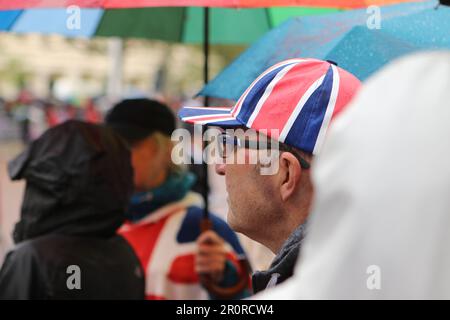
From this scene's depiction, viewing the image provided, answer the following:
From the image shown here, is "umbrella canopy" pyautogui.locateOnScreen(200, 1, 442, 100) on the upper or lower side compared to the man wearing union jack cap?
upper

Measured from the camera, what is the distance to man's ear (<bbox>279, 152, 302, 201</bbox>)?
2.11m

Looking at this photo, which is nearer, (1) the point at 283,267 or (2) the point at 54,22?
(1) the point at 283,267

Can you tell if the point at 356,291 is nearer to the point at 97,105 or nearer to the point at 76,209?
the point at 76,209

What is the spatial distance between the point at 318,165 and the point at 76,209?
2.15m

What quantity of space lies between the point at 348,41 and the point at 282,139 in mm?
1149

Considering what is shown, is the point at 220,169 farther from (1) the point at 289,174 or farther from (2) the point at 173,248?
(2) the point at 173,248

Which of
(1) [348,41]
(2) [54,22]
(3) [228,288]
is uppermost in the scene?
(2) [54,22]

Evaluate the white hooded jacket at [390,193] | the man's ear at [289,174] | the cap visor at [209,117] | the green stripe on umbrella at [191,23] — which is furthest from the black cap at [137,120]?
the white hooded jacket at [390,193]

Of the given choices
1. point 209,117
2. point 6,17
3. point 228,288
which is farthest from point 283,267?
point 6,17

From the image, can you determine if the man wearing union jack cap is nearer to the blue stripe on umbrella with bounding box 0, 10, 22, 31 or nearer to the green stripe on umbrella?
the blue stripe on umbrella with bounding box 0, 10, 22, 31

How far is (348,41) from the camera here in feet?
10.3

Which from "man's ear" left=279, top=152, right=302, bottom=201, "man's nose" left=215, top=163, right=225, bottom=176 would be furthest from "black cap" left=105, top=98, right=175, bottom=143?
"man's ear" left=279, top=152, right=302, bottom=201

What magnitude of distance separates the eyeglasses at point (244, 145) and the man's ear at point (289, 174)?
0.04 feet
